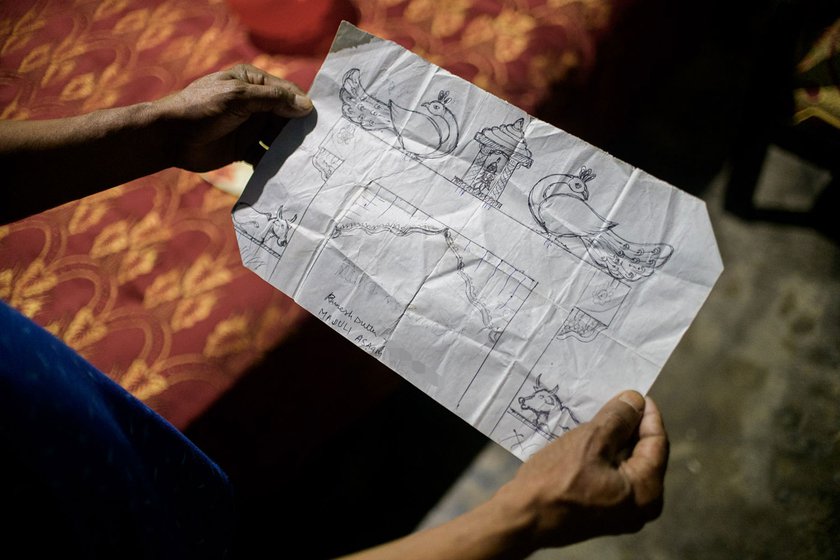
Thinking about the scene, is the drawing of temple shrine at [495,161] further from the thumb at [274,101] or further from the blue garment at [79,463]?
the blue garment at [79,463]

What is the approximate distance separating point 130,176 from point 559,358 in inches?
21.2

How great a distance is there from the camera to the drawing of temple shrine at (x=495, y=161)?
540mm

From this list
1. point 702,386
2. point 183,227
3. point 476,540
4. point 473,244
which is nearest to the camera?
point 476,540

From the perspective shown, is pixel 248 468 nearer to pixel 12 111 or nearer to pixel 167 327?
pixel 167 327

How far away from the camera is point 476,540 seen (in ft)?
1.40

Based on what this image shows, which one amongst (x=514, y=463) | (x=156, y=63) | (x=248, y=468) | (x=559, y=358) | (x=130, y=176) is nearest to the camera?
(x=559, y=358)

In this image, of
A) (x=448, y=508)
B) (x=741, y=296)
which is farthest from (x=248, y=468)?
(x=741, y=296)

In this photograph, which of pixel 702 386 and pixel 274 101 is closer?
pixel 274 101

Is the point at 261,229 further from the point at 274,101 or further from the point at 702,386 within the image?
the point at 702,386

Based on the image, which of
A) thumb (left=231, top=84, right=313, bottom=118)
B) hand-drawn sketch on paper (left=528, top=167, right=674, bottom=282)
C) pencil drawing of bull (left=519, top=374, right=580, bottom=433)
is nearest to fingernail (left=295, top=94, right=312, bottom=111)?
thumb (left=231, top=84, right=313, bottom=118)

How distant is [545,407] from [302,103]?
424mm

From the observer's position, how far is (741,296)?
96cm

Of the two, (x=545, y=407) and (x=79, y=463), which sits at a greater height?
(x=545, y=407)

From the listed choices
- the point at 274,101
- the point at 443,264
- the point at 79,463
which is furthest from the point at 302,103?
the point at 79,463
